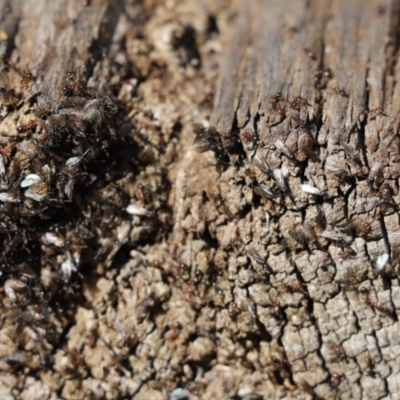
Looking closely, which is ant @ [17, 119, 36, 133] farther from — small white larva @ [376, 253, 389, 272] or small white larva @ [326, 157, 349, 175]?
small white larva @ [376, 253, 389, 272]

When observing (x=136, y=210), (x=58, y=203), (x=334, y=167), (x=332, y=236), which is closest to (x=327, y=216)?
(x=332, y=236)

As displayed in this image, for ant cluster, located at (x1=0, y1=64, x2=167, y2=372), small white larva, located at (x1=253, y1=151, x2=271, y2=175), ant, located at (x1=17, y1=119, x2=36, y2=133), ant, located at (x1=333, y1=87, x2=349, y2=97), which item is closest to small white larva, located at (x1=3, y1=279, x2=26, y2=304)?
ant cluster, located at (x1=0, y1=64, x2=167, y2=372)

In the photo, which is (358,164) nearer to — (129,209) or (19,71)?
(129,209)

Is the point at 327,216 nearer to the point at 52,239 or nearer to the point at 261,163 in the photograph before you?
the point at 261,163

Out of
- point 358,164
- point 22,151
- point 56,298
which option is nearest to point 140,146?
point 22,151

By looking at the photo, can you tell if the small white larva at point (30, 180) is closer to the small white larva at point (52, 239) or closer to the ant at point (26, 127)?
the ant at point (26, 127)

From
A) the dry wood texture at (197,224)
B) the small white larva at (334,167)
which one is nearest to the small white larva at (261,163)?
the dry wood texture at (197,224)

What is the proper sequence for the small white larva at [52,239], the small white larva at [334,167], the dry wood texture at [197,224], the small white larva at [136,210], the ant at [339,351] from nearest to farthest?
the small white larva at [334,167] < the dry wood texture at [197,224] < the ant at [339,351] < the small white larva at [52,239] < the small white larva at [136,210]

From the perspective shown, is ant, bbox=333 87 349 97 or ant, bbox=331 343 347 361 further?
ant, bbox=333 87 349 97
